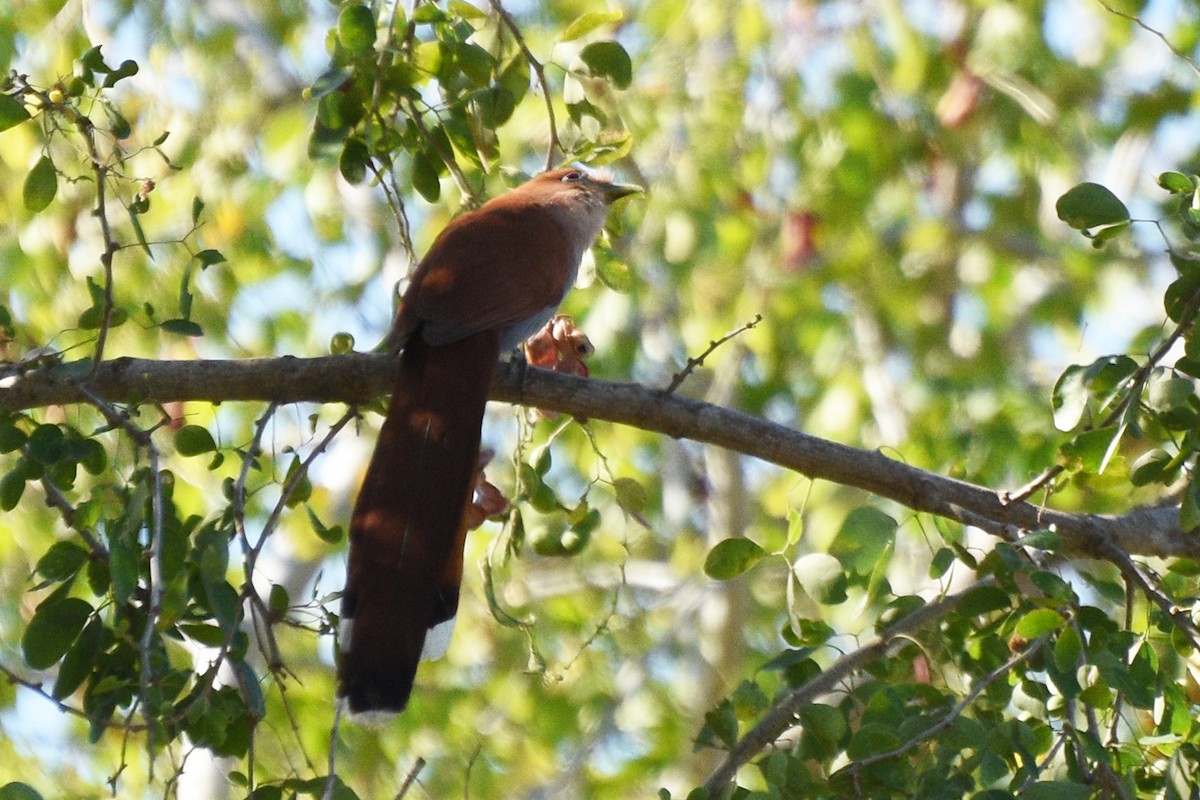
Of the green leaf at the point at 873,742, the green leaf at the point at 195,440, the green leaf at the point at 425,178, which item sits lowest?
the green leaf at the point at 873,742

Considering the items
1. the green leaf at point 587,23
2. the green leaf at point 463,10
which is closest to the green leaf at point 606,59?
the green leaf at point 587,23

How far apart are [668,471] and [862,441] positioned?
782mm

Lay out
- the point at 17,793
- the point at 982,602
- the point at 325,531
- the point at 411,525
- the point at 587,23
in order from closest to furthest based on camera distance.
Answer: the point at 17,793
the point at 982,602
the point at 325,531
the point at 411,525
the point at 587,23

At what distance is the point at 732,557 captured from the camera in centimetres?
228

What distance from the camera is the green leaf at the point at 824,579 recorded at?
86.1 inches

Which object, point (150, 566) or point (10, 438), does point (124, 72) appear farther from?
point (150, 566)

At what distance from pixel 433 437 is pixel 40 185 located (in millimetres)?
749

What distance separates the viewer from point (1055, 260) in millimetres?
6625

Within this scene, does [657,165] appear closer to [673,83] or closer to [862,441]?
[673,83]

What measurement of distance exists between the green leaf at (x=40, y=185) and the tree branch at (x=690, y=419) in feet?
0.84

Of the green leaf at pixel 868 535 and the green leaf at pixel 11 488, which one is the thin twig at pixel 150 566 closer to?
the green leaf at pixel 11 488

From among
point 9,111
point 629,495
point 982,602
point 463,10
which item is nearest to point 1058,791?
point 982,602

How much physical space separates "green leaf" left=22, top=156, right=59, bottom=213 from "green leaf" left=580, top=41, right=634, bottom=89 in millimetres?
917

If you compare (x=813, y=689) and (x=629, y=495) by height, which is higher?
(x=629, y=495)
